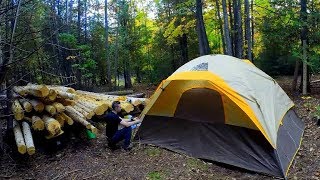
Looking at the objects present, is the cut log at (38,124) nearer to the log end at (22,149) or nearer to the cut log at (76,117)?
the log end at (22,149)

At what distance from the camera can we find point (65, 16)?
20609 millimetres

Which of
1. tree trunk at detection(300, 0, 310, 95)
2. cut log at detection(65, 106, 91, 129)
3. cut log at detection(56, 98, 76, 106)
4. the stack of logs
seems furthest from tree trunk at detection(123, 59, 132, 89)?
cut log at detection(65, 106, 91, 129)

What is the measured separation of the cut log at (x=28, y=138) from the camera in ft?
21.0

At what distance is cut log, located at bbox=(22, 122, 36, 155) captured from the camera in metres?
6.42

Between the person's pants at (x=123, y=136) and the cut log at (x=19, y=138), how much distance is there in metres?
1.89

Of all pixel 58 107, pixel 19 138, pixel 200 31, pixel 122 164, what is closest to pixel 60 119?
pixel 58 107

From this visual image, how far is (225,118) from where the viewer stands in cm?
679

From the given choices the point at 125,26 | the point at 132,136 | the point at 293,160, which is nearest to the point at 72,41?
the point at 125,26

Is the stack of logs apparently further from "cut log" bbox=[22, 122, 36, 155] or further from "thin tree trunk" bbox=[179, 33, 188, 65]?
"thin tree trunk" bbox=[179, 33, 188, 65]

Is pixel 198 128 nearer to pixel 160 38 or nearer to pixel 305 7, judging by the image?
pixel 305 7

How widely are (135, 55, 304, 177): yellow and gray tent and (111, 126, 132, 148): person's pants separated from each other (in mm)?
464

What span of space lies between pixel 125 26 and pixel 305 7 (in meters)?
14.3

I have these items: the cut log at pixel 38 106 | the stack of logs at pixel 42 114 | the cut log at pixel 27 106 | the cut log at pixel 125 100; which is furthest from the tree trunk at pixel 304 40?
the cut log at pixel 27 106

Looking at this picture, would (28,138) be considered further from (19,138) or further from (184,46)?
(184,46)
